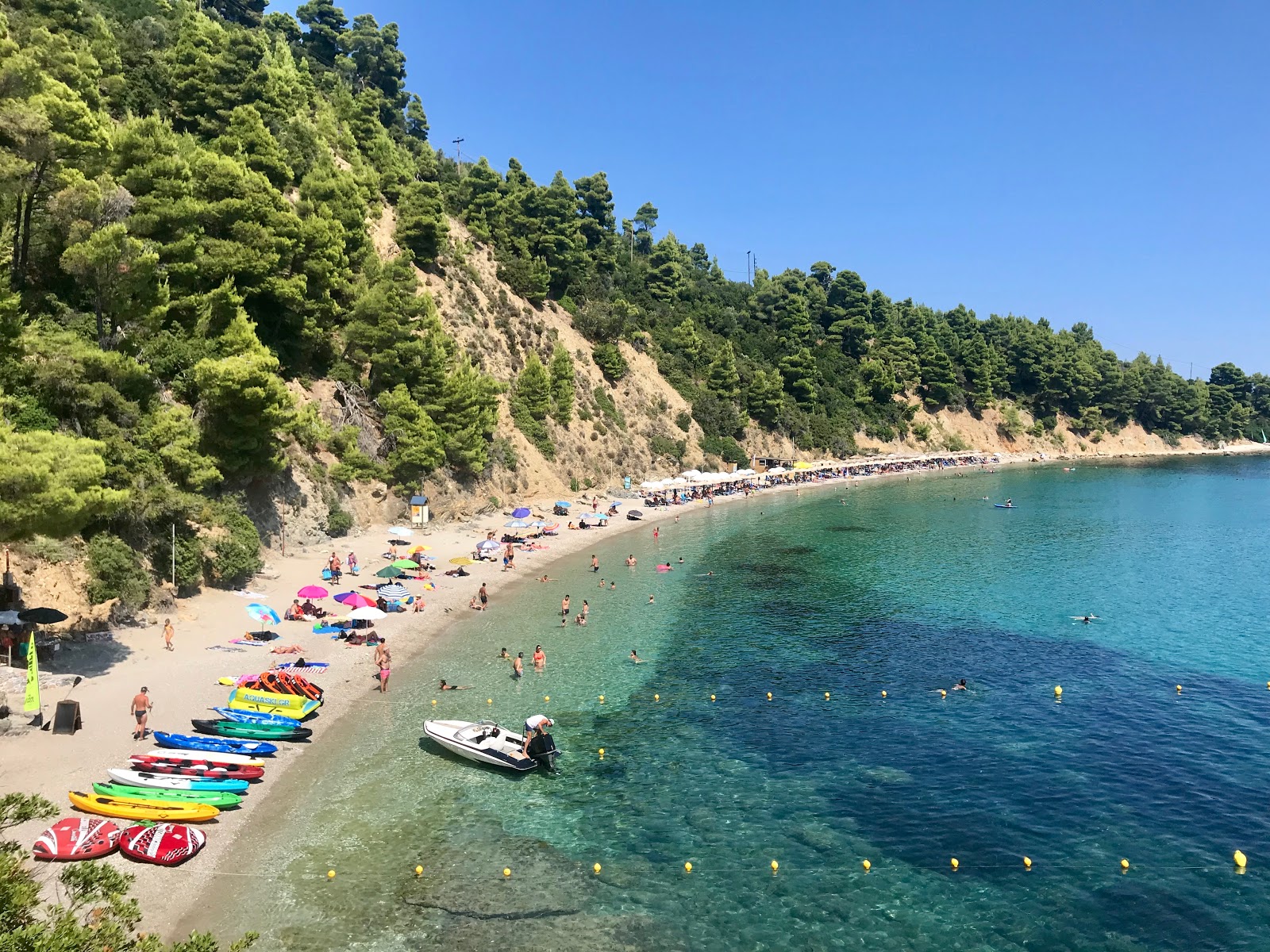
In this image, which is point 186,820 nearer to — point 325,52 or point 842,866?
point 842,866

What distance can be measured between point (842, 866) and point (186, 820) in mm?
15459

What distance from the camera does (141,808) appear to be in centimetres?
1816

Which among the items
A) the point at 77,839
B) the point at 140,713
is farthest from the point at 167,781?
the point at 140,713

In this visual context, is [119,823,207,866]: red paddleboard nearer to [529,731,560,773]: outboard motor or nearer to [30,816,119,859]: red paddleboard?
[30,816,119,859]: red paddleboard

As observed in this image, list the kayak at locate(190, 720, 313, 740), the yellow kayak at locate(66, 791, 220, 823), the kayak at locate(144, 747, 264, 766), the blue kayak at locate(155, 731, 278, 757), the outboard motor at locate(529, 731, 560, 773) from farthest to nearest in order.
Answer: the outboard motor at locate(529, 731, 560, 773)
the kayak at locate(190, 720, 313, 740)
the blue kayak at locate(155, 731, 278, 757)
the kayak at locate(144, 747, 264, 766)
the yellow kayak at locate(66, 791, 220, 823)

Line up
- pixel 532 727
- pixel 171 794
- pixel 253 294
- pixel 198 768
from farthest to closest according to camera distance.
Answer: pixel 253 294 → pixel 532 727 → pixel 198 768 → pixel 171 794

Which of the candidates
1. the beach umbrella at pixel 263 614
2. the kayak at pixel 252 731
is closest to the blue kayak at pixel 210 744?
the kayak at pixel 252 731

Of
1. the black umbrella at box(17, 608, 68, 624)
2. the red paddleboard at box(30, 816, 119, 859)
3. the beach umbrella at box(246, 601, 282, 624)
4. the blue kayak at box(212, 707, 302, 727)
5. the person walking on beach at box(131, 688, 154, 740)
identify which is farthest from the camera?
the beach umbrella at box(246, 601, 282, 624)

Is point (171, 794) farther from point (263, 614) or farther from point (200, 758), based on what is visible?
point (263, 614)

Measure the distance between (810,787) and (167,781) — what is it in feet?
54.9

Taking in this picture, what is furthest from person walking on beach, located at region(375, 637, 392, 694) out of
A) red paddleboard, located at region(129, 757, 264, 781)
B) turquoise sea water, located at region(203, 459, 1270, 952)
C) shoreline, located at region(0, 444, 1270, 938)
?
red paddleboard, located at region(129, 757, 264, 781)

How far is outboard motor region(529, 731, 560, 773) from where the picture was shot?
2281cm

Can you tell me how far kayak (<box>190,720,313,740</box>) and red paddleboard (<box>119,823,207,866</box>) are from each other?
5.27 metres

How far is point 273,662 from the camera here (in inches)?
1125
